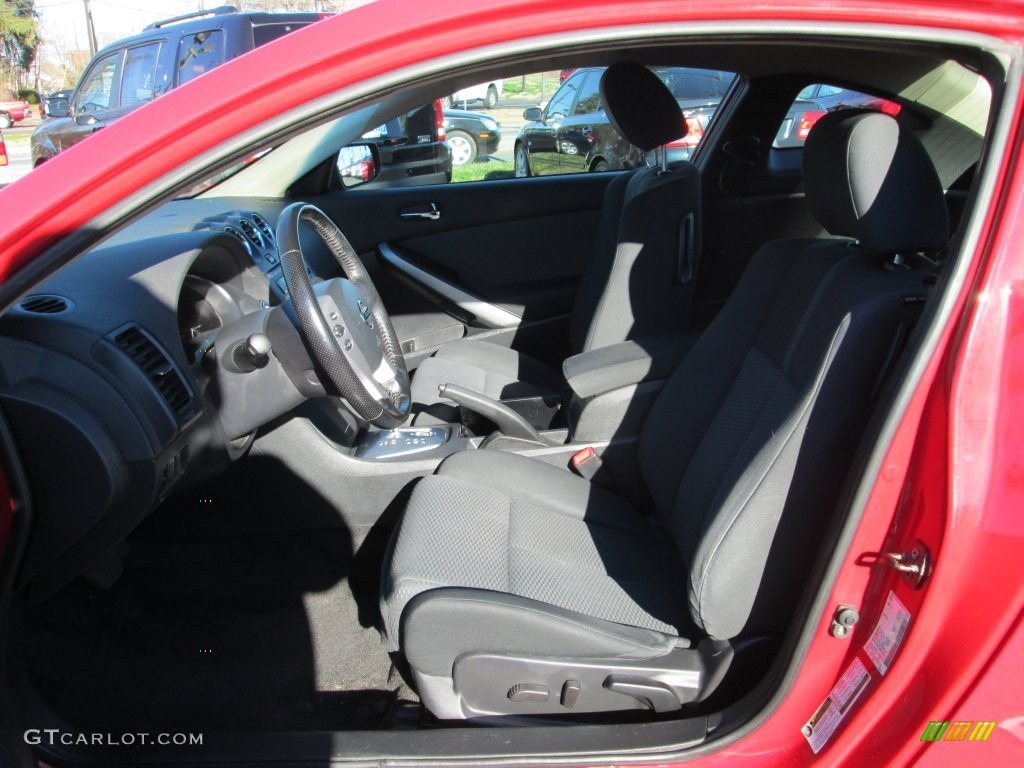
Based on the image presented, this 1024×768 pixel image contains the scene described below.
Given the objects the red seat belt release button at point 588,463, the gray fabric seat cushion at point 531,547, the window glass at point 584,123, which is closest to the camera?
the gray fabric seat cushion at point 531,547

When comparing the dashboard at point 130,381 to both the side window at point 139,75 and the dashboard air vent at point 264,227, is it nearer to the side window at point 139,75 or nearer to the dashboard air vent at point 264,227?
the dashboard air vent at point 264,227

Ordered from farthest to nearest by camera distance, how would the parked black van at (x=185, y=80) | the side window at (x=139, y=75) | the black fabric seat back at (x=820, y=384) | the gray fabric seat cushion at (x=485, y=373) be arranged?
1. the side window at (x=139, y=75)
2. the parked black van at (x=185, y=80)
3. the gray fabric seat cushion at (x=485, y=373)
4. the black fabric seat back at (x=820, y=384)

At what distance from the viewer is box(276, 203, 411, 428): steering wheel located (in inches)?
62.9

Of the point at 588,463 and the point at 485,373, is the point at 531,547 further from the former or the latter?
the point at 485,373

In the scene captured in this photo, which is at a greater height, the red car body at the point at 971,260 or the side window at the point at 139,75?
the red car body at the point at 971,260

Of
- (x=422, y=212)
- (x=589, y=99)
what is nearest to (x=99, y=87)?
(x=589, y=99)

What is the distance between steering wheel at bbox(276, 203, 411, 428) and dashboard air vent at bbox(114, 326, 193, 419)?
0.88 feet

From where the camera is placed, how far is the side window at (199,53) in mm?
5613

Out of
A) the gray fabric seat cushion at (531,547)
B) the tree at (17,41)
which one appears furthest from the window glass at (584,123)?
the tree at (17,41)

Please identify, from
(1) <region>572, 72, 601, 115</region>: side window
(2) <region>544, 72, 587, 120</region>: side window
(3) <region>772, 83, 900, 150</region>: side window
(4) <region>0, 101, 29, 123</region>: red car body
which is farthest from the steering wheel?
(4) <region>0, 101, 29, 123</region>: red car body

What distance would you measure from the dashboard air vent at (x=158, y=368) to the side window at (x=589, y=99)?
2.97 metres

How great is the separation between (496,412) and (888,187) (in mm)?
1297

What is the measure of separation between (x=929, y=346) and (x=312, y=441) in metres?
1.59

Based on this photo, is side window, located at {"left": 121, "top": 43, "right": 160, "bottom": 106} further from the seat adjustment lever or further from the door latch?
the door latch
